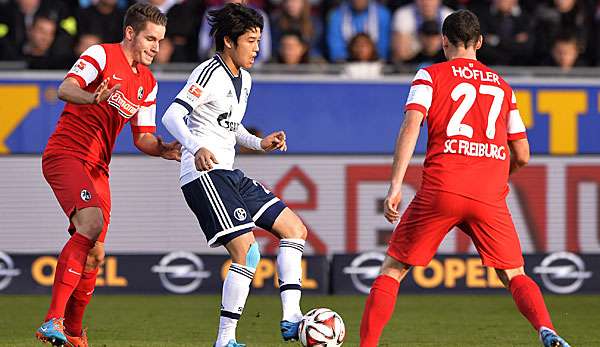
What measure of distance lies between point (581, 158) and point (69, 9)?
6.38m

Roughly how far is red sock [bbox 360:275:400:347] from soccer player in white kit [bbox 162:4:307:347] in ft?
2.25

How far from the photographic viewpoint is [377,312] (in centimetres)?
753

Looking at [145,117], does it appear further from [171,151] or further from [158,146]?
[171,151]

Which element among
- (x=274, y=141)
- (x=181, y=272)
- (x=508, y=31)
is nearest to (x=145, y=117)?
(x=274, y=141)

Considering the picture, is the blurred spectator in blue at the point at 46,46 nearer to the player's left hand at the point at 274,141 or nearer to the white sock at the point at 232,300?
the player's left hand at the point at 274,141

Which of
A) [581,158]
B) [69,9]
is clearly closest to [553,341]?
[581,158]

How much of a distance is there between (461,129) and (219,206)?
159 centimetres

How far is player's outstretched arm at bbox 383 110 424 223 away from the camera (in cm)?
733

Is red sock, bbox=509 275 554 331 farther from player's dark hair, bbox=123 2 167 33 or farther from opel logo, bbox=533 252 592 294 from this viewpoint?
opel logo, bbox=533 252 592 294

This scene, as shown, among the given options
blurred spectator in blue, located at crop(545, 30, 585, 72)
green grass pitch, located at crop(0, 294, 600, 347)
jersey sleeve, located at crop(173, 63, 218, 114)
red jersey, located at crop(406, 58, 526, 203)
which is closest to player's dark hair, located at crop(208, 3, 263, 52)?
jersey sleeve, located at crop(173, 63, 218, 114)

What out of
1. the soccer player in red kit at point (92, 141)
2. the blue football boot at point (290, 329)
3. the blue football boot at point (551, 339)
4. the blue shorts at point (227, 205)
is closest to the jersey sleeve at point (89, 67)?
the soccer player in red kit at point (92, 141)

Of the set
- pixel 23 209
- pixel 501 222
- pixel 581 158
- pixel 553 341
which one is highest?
pixel 581 158

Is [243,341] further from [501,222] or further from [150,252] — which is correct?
[150,252]

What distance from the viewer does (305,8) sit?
14938 millimetres
